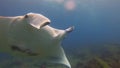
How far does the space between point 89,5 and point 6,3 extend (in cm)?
623

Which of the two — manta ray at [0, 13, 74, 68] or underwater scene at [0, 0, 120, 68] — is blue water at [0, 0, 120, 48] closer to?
underwater scene at [0, 0, 120, 68]

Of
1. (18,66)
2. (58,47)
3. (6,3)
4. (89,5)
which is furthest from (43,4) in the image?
(58,47)

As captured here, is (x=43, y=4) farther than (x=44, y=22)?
Yes

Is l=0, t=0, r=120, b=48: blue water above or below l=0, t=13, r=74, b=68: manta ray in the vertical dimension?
above

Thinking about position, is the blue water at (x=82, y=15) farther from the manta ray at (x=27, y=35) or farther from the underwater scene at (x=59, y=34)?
the manta ray at (x=27, y=35)

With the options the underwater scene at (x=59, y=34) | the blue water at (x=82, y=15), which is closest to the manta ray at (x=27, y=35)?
the underwater scene at (x=59, y=34)

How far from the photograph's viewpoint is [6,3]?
1389 centimetres

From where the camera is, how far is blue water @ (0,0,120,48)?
14594 mm

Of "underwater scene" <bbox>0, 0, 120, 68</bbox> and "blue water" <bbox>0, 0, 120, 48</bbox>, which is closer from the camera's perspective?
"underwater scene" <bbox>0, 0, 120, 68</bbox>

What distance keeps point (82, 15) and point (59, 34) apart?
664 inches

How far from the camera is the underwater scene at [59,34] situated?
7.29 feet

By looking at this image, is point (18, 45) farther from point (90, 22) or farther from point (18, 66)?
point (90, 22)

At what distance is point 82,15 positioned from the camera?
1894cm

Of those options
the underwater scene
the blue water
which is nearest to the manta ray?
the underwater scene
